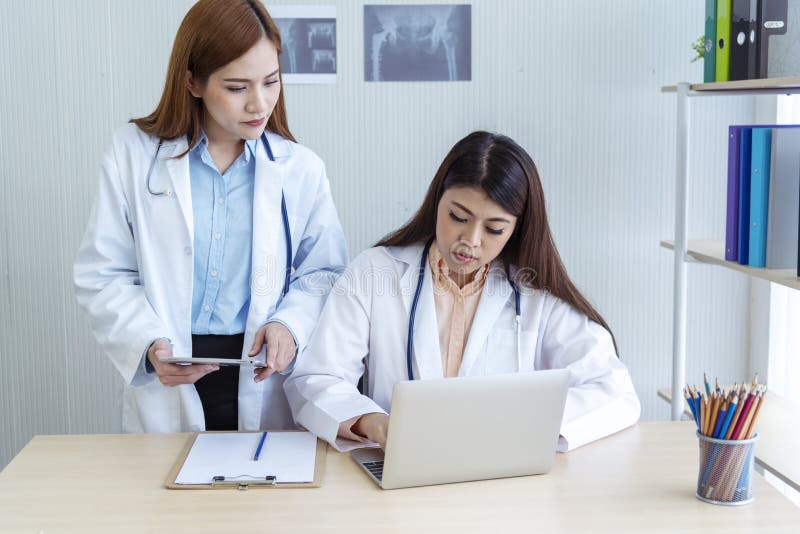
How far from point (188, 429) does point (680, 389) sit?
1466mm

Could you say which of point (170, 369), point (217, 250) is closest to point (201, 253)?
point (217, 250)

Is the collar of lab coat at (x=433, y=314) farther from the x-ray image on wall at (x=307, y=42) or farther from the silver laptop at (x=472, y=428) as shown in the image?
the x-ray image on wall at (x=307, y=42)

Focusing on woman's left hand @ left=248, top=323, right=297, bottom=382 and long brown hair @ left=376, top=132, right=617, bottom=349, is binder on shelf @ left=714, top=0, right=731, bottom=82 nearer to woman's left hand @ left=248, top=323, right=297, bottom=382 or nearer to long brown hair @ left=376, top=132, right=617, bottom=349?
long brown hair @ left=376, top=132, right=617, bottom=349

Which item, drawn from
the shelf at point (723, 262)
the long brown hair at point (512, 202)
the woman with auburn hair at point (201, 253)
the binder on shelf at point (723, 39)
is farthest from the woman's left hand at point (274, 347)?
the binder on shelf at point (723, 39)

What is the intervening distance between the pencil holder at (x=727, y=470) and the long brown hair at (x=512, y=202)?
48 centimetres

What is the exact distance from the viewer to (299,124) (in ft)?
9.09

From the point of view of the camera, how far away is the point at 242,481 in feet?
4.64

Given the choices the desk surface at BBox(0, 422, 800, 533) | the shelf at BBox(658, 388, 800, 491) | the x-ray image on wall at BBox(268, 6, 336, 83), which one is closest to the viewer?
the desk surface at BBox(0, 422, 800, 533)

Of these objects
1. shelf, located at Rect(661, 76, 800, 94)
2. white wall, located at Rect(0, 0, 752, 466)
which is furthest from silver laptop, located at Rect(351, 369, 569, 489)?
white wall, located at Rect(0, 0, 752, 466)

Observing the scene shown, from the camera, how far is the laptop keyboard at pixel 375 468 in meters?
1.44

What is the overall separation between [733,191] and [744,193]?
0.13ft

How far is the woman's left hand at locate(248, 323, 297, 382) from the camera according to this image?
170 centimetres

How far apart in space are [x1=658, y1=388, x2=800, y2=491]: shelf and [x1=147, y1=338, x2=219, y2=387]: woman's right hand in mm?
1299

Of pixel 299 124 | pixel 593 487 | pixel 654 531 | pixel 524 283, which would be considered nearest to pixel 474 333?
pixel 524 283
